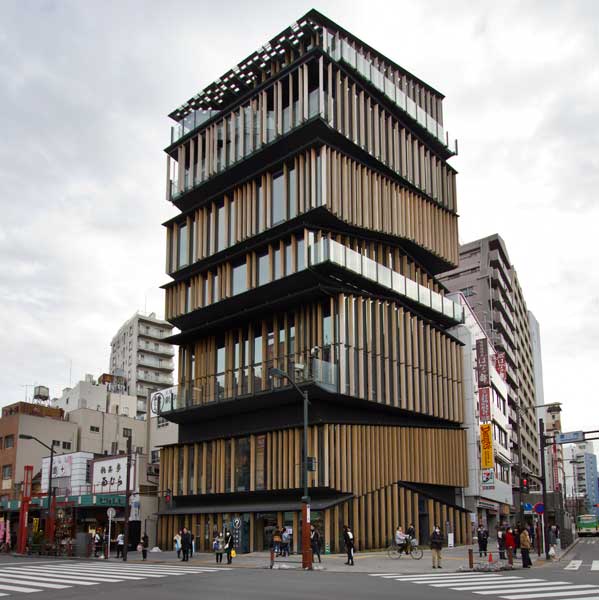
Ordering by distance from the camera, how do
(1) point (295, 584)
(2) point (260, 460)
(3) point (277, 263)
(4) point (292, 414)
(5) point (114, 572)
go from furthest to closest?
(3) point (277, 263) → (2) point (260, 460) → (4) point (292, 414) → (5) point (114, 572) → (1) point (295, 584)

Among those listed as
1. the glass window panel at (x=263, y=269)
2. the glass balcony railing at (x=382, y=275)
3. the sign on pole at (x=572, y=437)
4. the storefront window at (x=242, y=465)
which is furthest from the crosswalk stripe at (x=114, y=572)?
the sign on pole at (x=572, y=437)

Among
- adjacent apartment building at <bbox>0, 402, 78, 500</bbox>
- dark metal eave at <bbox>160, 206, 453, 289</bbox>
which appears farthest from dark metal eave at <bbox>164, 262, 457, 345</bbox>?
adjacent apartment building at <bbox>0, 402, 78, 500</bbox>

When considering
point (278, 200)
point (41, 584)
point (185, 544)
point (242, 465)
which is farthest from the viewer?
point (278, 200)

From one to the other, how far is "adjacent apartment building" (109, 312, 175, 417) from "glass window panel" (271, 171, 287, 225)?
70304mm

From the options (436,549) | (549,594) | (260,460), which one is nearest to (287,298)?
(260,460)

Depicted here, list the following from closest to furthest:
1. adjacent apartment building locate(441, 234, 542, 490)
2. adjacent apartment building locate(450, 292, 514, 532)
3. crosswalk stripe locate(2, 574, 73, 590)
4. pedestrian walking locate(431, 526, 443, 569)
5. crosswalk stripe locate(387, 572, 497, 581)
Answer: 1. crosswalk stripe locate(2, 574, 73, 590)
2. crosswalk stripe locate(387, 572, 497, 581)
3. pedestrian walking locate(431, 526, 443, 569)
4. adjacent apartment building locate(450, 292, 514, 532)
5. adjacent apartment building locate(441, 234, 542, 490)

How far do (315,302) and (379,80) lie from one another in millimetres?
18346

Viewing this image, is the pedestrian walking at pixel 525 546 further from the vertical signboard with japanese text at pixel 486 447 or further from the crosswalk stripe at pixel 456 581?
the vertical signboard with japanese text at pixel 486 447

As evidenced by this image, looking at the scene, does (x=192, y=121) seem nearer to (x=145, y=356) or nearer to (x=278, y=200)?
(x=278, y=200)

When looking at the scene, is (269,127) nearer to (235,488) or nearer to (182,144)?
(182,144)

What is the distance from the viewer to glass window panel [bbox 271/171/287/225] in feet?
162

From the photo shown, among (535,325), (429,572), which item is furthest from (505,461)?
(535,325)

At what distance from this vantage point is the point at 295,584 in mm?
22578

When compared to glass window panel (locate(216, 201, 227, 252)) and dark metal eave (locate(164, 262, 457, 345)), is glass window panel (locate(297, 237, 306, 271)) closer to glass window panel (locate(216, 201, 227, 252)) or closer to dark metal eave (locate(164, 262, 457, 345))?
dark metal eave (locate(164, 262, 457, 345))
